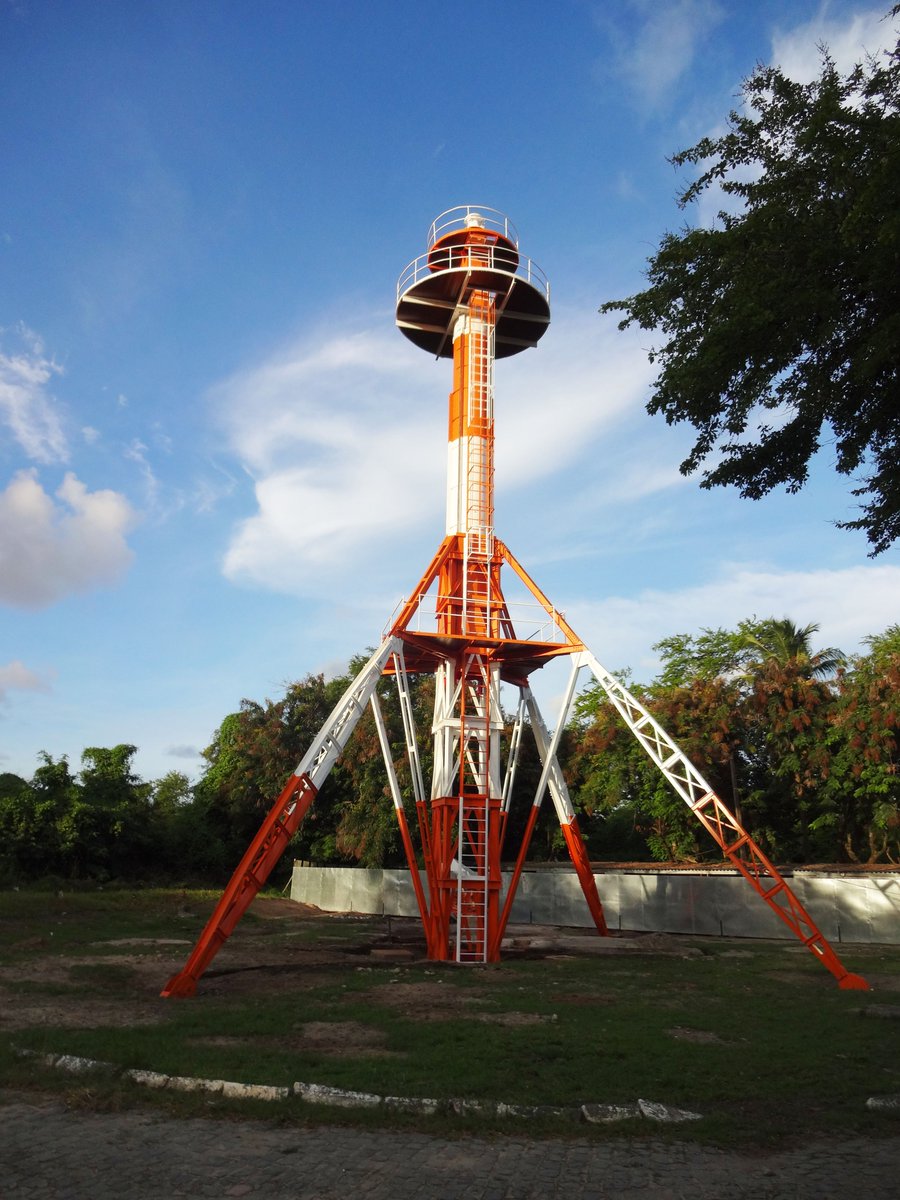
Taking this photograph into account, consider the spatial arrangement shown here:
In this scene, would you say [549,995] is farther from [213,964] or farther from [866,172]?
[866,172]

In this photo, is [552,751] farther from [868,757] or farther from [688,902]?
[868,757]

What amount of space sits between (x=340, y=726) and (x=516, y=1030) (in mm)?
8018

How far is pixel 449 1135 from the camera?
7.78 m

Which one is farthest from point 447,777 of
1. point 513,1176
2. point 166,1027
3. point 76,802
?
point 76,802

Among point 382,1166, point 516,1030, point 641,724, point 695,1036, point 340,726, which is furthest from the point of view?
point 641,724

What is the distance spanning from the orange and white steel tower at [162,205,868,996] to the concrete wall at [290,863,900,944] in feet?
5.80

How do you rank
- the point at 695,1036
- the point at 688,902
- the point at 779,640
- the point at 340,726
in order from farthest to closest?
the point at 779,640 < the point at 688,902 < the point at 340,726 < the point at 695,1036

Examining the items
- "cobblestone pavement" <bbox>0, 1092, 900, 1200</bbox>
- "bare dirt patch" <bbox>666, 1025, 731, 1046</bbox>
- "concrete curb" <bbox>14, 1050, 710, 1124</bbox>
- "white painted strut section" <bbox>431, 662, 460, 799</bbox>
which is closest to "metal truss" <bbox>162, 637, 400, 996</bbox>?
"white painted strut section" <bbox>431, 662, 460, 799</bbox>

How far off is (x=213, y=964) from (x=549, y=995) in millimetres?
7481

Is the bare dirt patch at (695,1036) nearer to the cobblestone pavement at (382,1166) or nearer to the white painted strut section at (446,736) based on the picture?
the cobblestone pavement at (382,1166)

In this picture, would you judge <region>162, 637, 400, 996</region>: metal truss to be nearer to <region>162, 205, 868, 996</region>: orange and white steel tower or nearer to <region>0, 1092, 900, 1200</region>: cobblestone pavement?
<region>162, 205, 868, 996</region>: orange and white steel tower

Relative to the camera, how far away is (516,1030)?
12.1 m

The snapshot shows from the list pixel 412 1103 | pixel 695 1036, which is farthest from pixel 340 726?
pixel 412 1103

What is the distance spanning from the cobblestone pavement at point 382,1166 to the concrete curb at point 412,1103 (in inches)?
18.9
